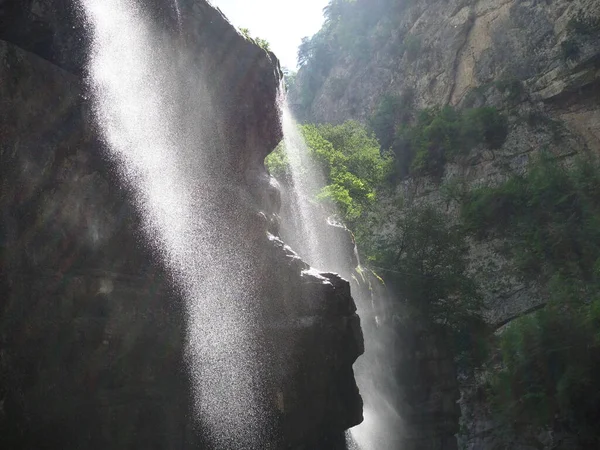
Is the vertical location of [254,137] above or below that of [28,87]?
above

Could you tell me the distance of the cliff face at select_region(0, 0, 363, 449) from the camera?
10.5 m

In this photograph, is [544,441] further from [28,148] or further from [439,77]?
[439,77]

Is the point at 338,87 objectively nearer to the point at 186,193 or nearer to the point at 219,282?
the point at 186,193

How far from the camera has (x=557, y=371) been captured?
57.7ft

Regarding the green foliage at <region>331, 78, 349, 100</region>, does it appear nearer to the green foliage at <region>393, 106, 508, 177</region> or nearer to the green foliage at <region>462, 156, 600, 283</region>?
the green foliage at <region>393, 106, 508, 177</region>

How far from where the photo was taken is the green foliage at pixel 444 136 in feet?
124

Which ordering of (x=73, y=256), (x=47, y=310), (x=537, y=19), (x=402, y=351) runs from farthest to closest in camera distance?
(x=537, y=19) → (x=402, y=351) → (x=73, y=256) → (x=47, y=310)

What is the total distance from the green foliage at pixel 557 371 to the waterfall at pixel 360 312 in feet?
15.3

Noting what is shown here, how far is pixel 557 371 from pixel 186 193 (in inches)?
500

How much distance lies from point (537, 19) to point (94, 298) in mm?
36770

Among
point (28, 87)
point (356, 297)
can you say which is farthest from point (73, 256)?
point (356, 297)

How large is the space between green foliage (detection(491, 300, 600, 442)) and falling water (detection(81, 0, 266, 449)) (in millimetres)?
9545

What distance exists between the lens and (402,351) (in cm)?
2438

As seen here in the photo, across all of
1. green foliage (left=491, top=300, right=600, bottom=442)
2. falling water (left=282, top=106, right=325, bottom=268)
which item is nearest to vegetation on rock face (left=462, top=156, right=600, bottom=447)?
green foliage (left=491, top=300, right=600, bottom=442)
